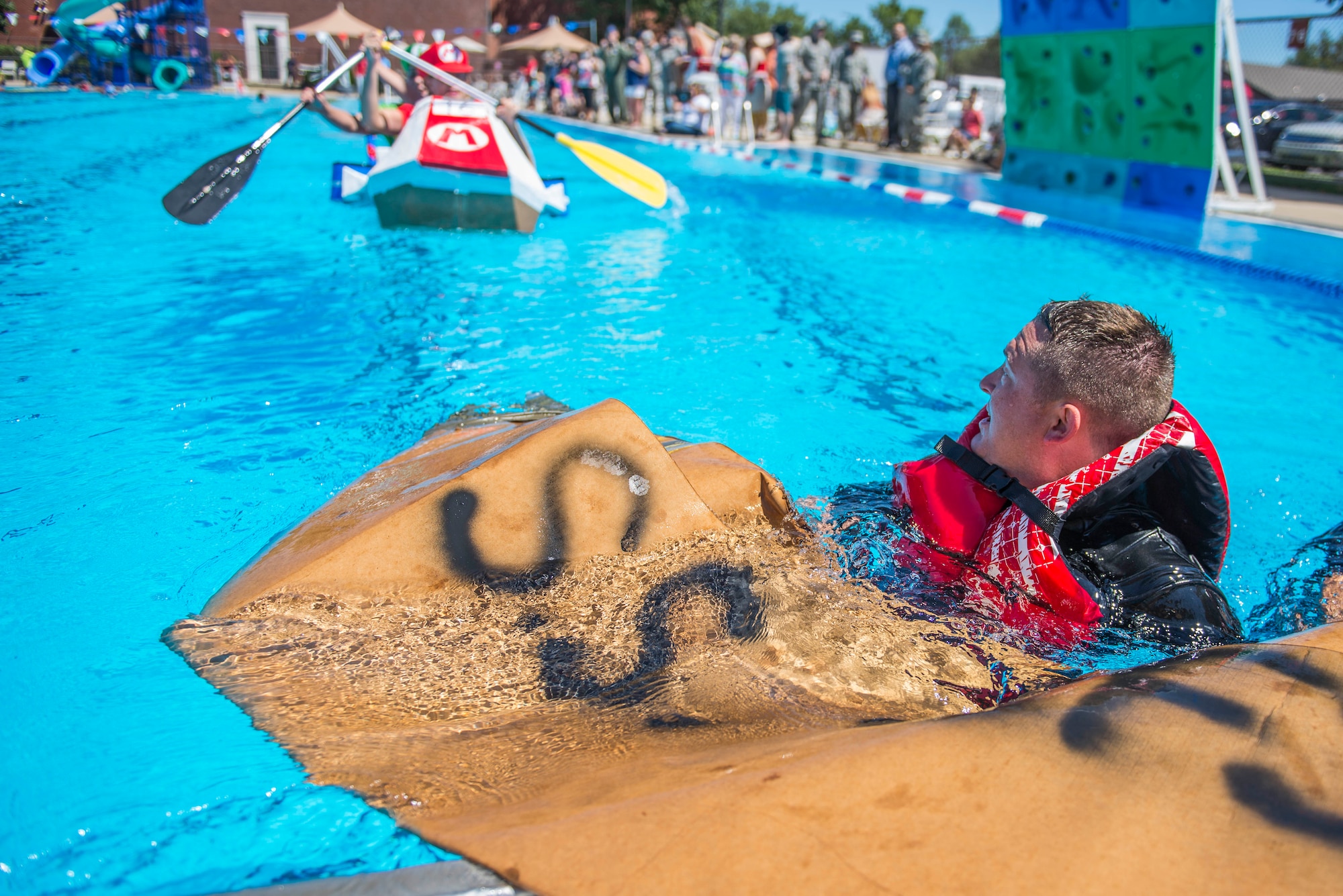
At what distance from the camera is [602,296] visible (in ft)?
21.1

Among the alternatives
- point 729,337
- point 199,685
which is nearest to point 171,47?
point 729,337

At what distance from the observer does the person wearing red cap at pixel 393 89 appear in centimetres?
776

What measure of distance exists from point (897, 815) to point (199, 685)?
→ 1.59m

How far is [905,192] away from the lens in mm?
10789

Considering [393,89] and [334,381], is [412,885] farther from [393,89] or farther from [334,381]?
[393,89]

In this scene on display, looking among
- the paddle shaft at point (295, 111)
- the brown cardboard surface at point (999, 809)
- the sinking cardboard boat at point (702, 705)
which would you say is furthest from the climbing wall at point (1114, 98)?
the brown cardboard surface at point (999, 809)

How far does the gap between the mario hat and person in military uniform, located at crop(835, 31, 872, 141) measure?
9101 millimetres

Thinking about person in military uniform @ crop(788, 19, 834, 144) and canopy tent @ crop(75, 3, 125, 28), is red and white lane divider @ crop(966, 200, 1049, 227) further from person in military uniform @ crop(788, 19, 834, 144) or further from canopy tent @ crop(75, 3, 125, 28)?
canopy tent @ crop(75, 3, 125, 28)

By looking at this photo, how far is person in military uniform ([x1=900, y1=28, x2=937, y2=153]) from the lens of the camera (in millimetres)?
14328

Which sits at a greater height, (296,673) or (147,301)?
(147,301)

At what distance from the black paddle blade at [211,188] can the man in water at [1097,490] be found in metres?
5.95

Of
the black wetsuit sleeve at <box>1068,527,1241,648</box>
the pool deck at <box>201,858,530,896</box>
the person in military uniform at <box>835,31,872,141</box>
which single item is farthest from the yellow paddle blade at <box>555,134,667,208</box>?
the person in military uniform at <box>835,31,872,141</box>

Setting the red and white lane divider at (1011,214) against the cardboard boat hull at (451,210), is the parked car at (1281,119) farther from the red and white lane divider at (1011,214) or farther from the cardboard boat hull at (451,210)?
the cardboard boat hull at (451,210)

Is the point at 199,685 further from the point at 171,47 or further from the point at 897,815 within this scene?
the point at 171,47
